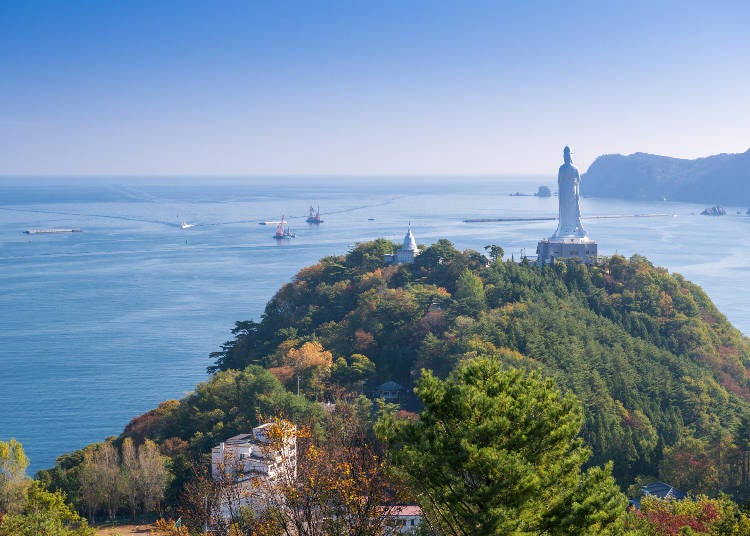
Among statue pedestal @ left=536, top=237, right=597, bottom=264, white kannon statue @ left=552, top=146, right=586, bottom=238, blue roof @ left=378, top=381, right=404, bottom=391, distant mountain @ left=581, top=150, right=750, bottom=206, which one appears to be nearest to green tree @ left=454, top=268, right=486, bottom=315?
blue roof @ left=378, top=381, right=404, bottom=391

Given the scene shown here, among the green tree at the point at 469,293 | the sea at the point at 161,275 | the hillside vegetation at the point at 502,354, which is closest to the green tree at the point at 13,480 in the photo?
the hillside vegetation at the point at 502,354

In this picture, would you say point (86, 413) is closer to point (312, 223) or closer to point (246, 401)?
point (246, 401)

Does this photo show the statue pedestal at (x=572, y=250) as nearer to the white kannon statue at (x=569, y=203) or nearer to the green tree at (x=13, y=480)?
the white kannon statue at (x=569, y=203)

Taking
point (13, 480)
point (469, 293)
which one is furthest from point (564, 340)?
point (13, 480)

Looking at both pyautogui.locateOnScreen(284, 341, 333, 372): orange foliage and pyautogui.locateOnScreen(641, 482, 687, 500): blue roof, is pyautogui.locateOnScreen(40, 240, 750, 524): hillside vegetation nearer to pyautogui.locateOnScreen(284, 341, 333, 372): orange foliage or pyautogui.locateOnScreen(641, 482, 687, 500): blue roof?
pyautogui.locateOnScreen(284, 341, 333, 372): orange foliage

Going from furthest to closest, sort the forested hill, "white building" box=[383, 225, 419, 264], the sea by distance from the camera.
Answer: "white building" box=[383, 225, 419, 264] < the sea < the forested hill

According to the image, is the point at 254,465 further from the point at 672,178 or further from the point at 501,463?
the point at 672,178
